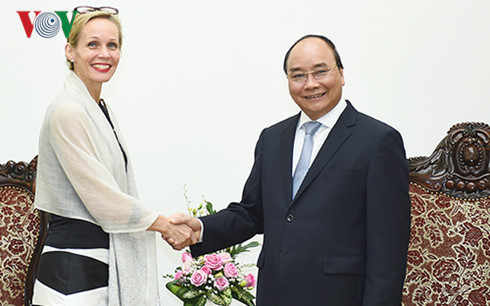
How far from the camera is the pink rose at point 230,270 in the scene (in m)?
2.79

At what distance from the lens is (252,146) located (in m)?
3.65

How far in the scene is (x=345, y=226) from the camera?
7.16 feet

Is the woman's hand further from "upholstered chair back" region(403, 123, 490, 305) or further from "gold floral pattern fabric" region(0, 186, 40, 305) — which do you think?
"upholstered chair back" region(403, 123, 490, 305)

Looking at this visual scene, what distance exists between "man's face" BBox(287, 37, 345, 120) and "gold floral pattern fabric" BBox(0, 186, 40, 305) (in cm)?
151

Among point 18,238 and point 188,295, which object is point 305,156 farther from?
point 18,238

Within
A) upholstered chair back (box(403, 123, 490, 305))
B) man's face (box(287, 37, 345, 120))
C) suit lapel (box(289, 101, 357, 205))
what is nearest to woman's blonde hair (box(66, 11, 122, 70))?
man's face (box(287, 37, 345, 120))

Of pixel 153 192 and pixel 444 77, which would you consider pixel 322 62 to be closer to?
pixel 444 77

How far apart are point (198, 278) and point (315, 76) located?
103cm

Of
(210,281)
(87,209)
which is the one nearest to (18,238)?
(87,209)

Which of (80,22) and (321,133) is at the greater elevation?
(80,22)

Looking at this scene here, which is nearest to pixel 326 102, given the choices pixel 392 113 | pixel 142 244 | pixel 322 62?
pixel 322 62

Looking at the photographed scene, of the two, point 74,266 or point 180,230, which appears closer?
point 74,266

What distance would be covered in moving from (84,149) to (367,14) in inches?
75.7

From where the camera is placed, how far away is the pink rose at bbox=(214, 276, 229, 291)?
2.76 m
